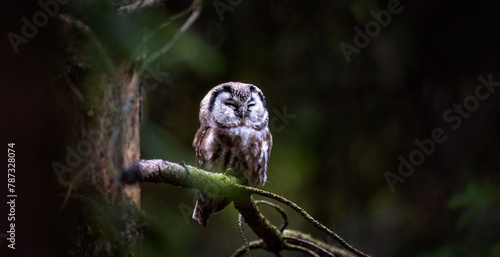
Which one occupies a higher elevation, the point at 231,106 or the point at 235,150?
the point at 231,106

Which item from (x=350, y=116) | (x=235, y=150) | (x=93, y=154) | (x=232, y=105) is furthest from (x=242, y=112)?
(x=350, y=116)

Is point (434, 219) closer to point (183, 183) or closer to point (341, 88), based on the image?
point (341, 88)

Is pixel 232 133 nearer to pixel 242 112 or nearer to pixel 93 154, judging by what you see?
pixel 242 112

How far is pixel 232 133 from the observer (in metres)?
2.14

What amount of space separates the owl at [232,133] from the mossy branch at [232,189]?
0.20 meters

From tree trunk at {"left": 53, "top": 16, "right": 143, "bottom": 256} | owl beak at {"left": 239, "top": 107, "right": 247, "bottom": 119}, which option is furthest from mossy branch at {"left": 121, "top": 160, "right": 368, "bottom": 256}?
owl beak at {"left": 239, "top": 107, "right": 247, "bottom": 119}

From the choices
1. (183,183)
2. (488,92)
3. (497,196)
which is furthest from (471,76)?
(183,183)

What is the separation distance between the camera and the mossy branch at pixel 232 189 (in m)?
1.43

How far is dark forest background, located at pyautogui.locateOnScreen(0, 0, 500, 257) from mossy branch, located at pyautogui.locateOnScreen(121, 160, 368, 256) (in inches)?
25.3

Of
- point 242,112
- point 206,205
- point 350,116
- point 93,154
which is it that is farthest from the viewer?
point 350,116

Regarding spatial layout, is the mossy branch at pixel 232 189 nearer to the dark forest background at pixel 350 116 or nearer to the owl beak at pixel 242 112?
the owl beak at pixel 242 112

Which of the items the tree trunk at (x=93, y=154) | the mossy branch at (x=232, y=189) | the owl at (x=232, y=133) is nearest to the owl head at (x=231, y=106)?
the owl at (x=232, y=133)

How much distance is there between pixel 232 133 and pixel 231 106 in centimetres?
11

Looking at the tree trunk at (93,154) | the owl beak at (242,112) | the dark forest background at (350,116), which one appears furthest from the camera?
the dark forest background at (350,116)
